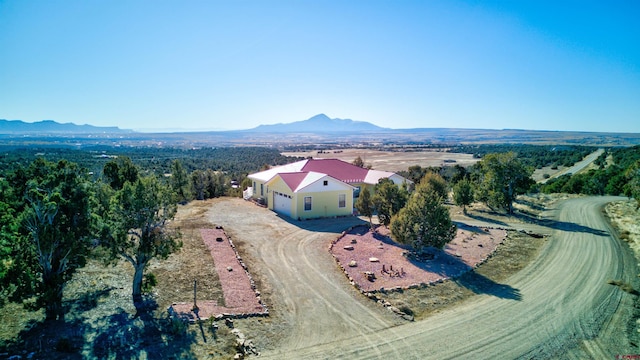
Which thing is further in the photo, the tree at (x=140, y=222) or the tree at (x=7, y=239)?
the tree at (x=140, y=222)

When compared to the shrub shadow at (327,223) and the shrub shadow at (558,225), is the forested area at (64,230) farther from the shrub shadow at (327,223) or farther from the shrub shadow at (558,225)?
the shrub shadow at (558,225)

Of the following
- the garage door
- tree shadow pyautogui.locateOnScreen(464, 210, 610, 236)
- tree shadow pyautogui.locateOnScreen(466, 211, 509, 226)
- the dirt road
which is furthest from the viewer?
the garage door

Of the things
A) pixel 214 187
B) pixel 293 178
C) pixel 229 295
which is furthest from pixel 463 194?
pixel 214 187

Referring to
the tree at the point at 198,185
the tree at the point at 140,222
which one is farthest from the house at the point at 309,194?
the tree at the point at 140,222

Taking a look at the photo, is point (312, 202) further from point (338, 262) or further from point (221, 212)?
point (338, 262)

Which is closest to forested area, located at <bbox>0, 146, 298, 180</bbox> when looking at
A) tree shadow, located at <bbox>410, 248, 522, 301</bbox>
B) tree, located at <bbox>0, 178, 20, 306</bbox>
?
tree, located at <bbox>0, 178, 20, 306</bbox>

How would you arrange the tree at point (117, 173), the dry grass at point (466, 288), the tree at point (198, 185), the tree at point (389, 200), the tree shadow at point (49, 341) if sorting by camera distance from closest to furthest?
1. the tree shadow at point (49, 341)
2. the dry grass at point (466, 288)
3. the tree at point (389, 200)
4. the tree at point (117, 173)
5. the tree at point (198, 185)

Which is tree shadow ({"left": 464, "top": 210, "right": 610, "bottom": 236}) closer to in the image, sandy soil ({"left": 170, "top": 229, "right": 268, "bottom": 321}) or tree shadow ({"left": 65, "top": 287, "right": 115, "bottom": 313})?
sandy soil ({"left": 170, "top": 229, "right": 268, "bottom": 321})
